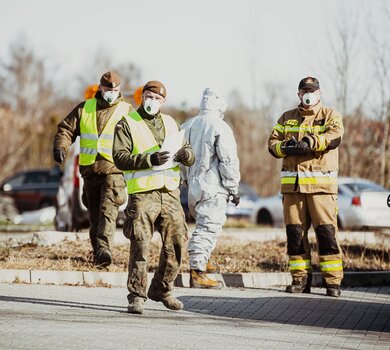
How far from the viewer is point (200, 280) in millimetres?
11828

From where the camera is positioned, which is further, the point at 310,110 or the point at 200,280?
the point at 200,280

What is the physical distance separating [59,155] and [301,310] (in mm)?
3230

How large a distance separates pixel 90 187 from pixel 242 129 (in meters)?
28.3

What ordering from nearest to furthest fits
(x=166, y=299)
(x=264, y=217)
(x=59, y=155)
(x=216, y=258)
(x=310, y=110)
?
(x=166, y=299)
(x=310, y=110)
(x=59, y=155)
(x=216, y=258)
(x=264, y=217)

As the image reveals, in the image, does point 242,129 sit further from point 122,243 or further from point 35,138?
point 122,243

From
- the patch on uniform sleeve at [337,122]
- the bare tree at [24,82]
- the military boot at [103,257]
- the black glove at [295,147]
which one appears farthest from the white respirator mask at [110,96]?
the bare tree at [24,82]

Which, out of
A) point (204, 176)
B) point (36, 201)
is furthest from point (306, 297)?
point (36, 201)

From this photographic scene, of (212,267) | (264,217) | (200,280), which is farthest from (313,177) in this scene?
(264,217)

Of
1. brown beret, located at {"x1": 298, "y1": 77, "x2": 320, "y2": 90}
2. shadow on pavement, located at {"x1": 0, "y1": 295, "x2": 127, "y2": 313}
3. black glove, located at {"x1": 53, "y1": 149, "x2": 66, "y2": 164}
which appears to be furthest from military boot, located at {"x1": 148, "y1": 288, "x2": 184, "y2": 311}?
brown beret, located at {"x1": 298, "y1": 77, "x2": 320, "y2": 90}

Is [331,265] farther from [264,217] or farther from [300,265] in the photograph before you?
[264,217]

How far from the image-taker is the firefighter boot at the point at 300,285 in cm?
1165

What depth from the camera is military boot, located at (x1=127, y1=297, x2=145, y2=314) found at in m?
9.39

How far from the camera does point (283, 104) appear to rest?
42.0 meters

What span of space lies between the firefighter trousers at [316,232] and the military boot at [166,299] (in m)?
2.18
